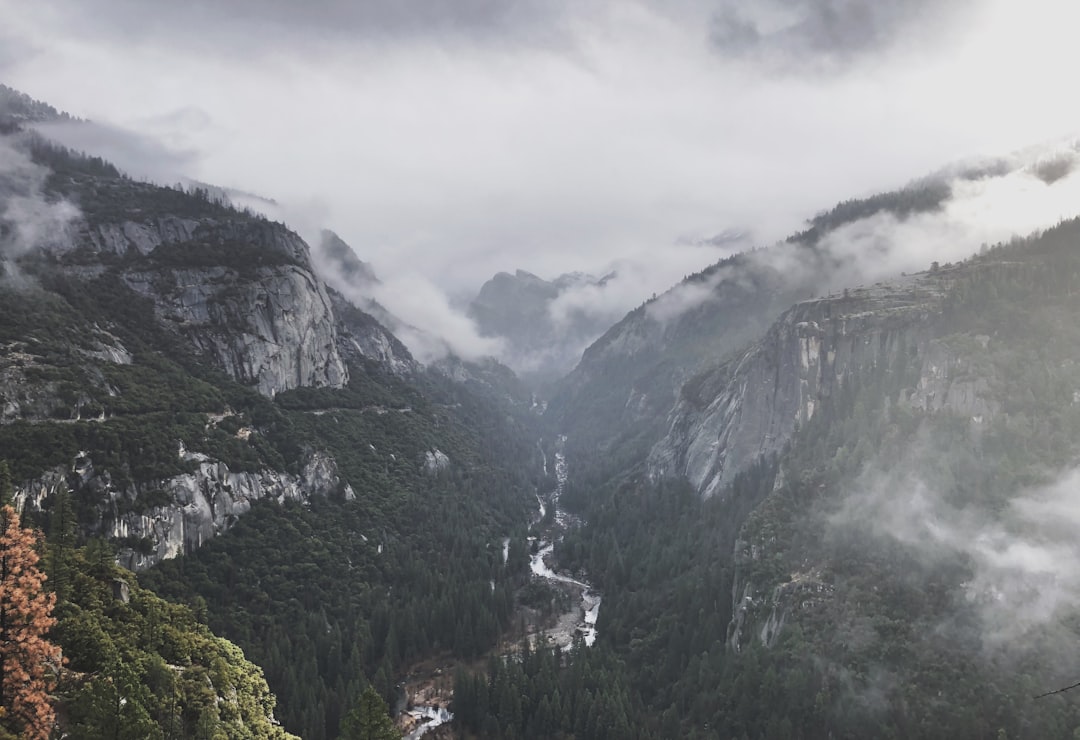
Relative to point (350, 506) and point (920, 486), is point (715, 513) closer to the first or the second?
point (920, 486)

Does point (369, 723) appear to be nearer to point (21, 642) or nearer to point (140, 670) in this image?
point (140, 670)

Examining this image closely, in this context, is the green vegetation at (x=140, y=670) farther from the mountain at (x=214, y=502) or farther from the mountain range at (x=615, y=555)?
the mountain at (x=214, y=502)

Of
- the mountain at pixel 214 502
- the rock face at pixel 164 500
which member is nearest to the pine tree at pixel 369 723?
the mountain at pixel 214 502

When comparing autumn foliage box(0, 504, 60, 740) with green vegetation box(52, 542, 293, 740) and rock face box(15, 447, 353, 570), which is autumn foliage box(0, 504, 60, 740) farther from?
rock face box(15, 447, 353, 570)

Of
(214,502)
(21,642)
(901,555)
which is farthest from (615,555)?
(21,642)

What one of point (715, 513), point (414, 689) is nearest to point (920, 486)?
point (715, 513)

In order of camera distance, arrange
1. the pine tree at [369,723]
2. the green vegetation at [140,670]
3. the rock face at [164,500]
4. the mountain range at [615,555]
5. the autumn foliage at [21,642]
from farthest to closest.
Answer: the rock face at [164,500], the mountain range at [615,555], the pine tree at [369,723], the green vegetation at [140,670], the autumn foliage at [21,642]

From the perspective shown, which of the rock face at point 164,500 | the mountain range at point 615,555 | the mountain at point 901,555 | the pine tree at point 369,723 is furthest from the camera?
the rock face at point 164,500
